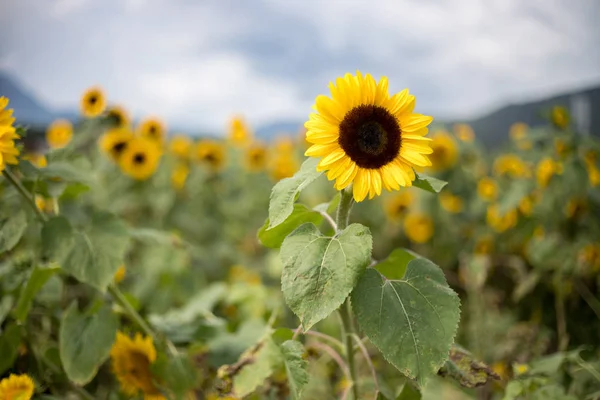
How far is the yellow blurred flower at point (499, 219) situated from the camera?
2.55m

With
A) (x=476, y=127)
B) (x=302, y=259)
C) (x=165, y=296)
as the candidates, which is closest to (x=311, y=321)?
(x=302, y=259)

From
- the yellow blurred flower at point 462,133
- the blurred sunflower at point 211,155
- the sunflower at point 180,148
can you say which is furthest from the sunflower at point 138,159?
the yellow blurred flower at point 462,133

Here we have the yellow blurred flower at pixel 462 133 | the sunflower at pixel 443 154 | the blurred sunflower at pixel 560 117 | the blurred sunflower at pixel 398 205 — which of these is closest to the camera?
the blurred sunflower at pixel 560 117

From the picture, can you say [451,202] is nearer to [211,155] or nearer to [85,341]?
[211,155]

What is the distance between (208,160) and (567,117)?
2.45 metres

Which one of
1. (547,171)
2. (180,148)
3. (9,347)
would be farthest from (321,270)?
(180,148)

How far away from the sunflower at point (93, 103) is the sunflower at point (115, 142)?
257 millimetres

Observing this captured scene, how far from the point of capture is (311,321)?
738 mm

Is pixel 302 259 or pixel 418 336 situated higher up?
pixel 302 259

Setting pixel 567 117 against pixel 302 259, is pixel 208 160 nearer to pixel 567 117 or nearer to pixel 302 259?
pixel 567 117

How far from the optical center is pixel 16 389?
3.58 feet

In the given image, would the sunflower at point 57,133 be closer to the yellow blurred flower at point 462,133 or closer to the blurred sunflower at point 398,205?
the blurred sunflower at point 398,205

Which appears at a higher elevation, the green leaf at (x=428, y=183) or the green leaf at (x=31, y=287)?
the green leaf at (x=428, y=183)

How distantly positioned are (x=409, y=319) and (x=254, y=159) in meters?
3.39
